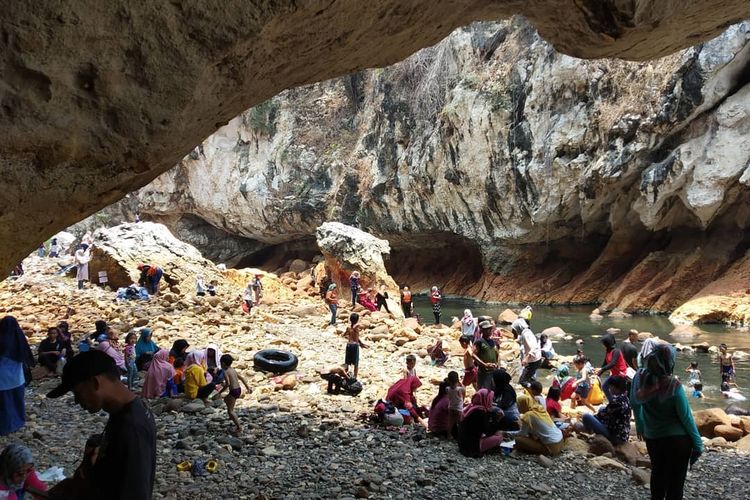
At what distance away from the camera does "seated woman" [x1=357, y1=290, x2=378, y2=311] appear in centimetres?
1912

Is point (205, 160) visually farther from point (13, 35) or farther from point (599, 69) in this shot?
point (13, 35)

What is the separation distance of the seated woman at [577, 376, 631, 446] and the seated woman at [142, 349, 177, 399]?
19.7ft

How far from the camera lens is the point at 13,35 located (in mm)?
2965

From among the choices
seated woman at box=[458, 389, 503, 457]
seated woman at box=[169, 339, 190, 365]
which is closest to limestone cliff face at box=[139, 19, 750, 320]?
seated woman at box=[458, 389, 503, 457]

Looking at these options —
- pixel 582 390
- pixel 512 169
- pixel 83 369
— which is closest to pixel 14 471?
pixel 83 369

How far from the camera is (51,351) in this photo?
9.59 meters

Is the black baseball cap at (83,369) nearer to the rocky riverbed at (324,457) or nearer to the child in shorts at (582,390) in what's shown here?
the rocky riverbed at (324,457)

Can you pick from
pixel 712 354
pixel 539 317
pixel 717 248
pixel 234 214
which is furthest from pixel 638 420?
pixel 234 214

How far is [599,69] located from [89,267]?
19672mm

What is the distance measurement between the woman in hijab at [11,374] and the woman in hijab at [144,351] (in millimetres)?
3644

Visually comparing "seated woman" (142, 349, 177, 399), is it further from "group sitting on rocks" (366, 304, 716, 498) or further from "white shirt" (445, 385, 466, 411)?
"white shirt" (445, 385, 466, 411)

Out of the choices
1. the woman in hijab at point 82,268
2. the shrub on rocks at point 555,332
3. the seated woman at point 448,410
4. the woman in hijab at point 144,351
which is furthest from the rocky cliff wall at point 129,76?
the woman in hijab at point 82,268

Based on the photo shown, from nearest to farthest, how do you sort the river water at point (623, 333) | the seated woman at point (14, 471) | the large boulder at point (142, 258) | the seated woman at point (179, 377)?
the seated woman at point (14, 471) < the seated woman at point (179, 377) < the river water at point (623, 333) < the large boulder at point (142, 258)

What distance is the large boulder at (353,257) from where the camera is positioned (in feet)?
71.4
